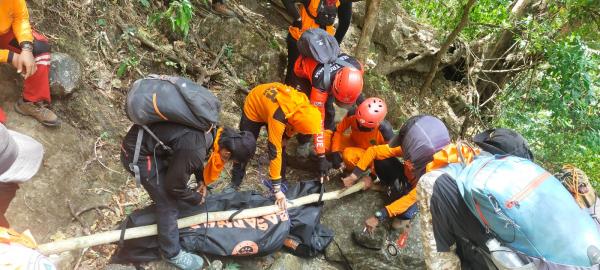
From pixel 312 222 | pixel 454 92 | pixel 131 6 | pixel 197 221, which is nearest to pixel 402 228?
pixel 312 222

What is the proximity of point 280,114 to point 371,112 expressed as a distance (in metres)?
1.23

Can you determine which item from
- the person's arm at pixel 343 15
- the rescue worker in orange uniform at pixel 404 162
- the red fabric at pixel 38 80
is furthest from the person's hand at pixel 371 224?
the red fabric at pixel 38 80

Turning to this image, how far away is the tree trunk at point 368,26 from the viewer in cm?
659

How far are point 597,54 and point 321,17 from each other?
4781 mm

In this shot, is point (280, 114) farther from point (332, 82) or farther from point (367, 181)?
point (367, 181)

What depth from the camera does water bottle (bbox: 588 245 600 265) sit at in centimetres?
238

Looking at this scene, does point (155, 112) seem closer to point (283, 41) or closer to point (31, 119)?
point (31, 119)

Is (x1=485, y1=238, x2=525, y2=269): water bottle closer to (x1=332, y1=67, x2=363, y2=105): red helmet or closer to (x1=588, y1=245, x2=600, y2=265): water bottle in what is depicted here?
(x1=588, y1=245, x2=600, y2=265): water bottle

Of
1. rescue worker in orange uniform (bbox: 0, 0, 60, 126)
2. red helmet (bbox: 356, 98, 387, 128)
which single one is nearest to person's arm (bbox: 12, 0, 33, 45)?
rescue worker in orange uniform (bbox: 0, 0, 60, 126)

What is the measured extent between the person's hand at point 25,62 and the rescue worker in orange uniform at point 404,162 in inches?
152

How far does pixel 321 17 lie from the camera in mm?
6246

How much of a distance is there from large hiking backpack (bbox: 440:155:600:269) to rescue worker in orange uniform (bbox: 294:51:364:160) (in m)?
2.33

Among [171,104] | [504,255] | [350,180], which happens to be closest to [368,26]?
[350,180]

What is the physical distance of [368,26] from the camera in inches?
266
